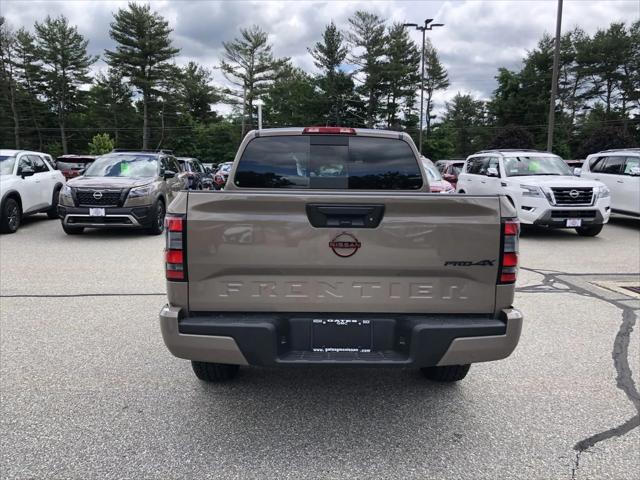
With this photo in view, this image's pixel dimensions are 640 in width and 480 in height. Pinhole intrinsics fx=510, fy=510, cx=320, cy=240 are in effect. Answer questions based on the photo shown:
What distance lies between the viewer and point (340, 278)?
284cm

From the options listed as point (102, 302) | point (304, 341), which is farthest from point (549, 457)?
point (102, 302)

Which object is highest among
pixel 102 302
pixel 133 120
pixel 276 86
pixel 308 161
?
pixel 276 86

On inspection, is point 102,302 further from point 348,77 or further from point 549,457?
point 348,77

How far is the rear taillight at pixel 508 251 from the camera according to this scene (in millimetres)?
2836

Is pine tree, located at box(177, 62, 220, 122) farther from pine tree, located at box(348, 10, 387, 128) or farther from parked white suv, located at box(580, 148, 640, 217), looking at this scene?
parked white suv, located at box(580, 148, 640, 217)

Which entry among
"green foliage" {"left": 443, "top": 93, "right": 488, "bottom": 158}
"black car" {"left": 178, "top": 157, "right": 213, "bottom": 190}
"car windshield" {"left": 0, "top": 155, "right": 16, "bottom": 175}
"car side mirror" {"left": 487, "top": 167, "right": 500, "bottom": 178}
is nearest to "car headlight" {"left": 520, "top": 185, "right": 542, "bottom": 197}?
"car side mirror" {"left": 487, "top": 167, "right": 500, "bottom": 178}

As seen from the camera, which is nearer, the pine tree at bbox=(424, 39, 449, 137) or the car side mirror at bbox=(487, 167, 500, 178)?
the car side mirror at bbox=(487, 167, 500, 178)

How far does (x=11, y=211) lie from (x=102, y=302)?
693cm

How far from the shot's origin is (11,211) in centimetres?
1133

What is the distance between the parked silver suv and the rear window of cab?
7217mm

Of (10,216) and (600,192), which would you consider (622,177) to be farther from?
(10,216)

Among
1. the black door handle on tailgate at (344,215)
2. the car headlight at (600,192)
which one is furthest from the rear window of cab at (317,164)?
the car headlight at (600,192)

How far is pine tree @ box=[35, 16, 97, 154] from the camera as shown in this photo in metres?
55.3

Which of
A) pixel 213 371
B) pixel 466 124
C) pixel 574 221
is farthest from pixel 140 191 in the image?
pixel 466 124
